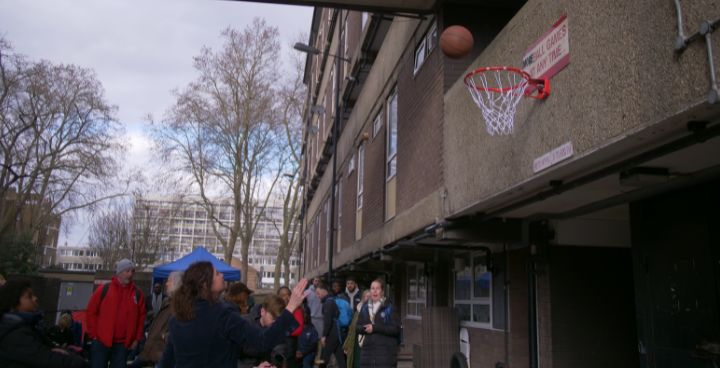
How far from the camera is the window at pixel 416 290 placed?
1368cm

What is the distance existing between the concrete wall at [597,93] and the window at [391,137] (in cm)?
533

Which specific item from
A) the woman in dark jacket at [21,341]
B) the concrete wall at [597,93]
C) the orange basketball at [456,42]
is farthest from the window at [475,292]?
the woman in dark jacket at [21,341]

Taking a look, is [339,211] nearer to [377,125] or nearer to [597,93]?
[377,125]

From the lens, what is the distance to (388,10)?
10.0 metres

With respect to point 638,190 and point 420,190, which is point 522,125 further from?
point 420,190

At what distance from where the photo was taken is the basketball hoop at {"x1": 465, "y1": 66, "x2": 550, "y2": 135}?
5.71 metres

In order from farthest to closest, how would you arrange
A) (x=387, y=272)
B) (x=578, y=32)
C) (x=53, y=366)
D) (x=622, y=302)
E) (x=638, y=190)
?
(x=387, y=272) < (x=622, y=302) < (x=638, y=190) < (x=578, y=32) < (x=53, y=366)

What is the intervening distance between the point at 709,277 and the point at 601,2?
2.46m

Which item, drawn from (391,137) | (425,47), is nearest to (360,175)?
(391,137)

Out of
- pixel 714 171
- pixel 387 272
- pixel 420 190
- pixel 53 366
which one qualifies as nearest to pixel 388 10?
pixel 420 190

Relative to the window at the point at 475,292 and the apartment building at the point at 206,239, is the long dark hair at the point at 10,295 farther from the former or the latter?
the apartment building at the point at 206,239

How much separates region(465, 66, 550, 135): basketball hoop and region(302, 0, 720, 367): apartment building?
147 millimetres

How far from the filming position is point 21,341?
426 centimetres

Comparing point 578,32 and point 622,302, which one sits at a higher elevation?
point 578,32
